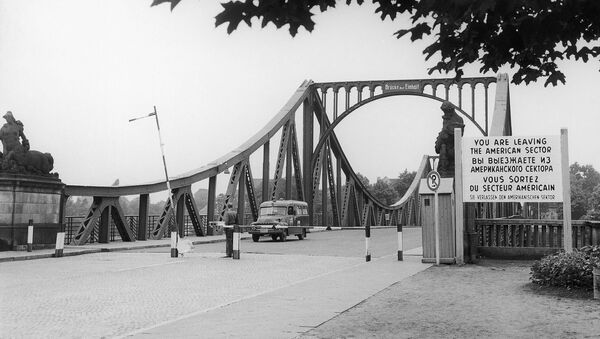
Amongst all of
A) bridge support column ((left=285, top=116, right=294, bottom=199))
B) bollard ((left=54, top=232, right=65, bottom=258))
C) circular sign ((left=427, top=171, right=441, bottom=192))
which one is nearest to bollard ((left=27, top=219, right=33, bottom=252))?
bollard ((left=54, top=232, right=65, bottom=258))

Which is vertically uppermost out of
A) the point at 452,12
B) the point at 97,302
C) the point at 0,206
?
the point at 452,12

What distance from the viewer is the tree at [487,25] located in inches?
153

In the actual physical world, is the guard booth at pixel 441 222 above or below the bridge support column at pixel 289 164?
below

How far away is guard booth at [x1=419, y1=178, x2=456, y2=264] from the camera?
13305 mm

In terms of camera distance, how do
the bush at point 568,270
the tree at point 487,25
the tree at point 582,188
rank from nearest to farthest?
the tree at point 487,25 < the bush at point 568,270 < the tree at point 582,188

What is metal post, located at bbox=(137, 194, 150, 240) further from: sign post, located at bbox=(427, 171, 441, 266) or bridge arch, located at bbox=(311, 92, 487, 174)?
bridge arch, located at bbox=(311, 92, 487, 174)

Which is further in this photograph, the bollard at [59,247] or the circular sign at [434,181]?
the bollard at [59,247]

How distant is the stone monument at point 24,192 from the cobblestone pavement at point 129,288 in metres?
2.54

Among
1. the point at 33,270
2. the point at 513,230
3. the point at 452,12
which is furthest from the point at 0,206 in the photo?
the point at 452,12

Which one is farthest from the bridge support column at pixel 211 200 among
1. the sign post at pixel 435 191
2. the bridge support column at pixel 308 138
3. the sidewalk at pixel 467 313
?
the sidewalk at pixel 467 313

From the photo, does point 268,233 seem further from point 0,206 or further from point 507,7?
point 507,7

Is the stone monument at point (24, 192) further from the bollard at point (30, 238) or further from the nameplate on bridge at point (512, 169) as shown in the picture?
the nameplate on bridge at point (512, 169)

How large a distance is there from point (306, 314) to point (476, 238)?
8.49 meters

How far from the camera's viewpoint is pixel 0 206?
16.0m
